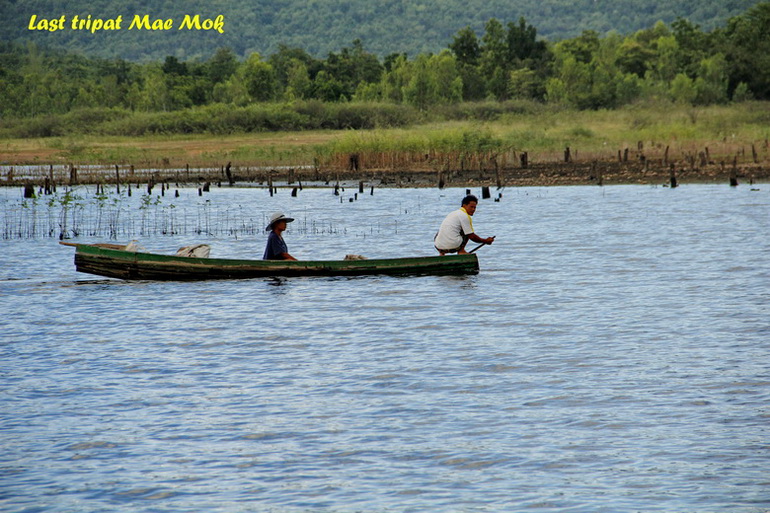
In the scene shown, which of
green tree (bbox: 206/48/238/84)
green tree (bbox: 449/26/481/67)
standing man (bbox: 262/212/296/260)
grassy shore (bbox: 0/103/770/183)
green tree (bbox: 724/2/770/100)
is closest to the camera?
standing man (bbox: 262/212/296/260)

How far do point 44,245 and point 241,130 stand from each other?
64.0 metres

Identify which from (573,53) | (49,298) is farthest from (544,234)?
(573,53)

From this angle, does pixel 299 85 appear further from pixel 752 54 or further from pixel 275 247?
pixel 275 247

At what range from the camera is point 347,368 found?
13.7 meters

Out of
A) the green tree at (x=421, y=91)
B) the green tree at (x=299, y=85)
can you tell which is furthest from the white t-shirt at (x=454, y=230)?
the green tree at (x=299, y=85)

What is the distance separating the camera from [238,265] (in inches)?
834

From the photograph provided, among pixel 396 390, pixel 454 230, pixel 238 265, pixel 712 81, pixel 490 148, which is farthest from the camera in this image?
pixel 712 81

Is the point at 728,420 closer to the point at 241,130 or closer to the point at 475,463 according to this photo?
the point at 475,463

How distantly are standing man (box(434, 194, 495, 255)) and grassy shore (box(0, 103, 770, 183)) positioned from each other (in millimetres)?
29832

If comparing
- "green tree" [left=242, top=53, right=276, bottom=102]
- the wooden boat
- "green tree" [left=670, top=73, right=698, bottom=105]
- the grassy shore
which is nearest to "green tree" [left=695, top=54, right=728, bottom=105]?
"green tree" [left=670, top=73, right=698, bottom=105]

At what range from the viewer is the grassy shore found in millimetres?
57344

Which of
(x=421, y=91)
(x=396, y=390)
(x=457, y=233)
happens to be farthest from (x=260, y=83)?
(x=396, y=390)

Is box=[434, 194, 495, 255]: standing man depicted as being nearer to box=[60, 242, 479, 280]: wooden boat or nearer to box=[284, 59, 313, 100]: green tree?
box=[60, 242, 479, 280]: wooden boat

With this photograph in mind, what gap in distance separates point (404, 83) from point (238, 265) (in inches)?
3917
